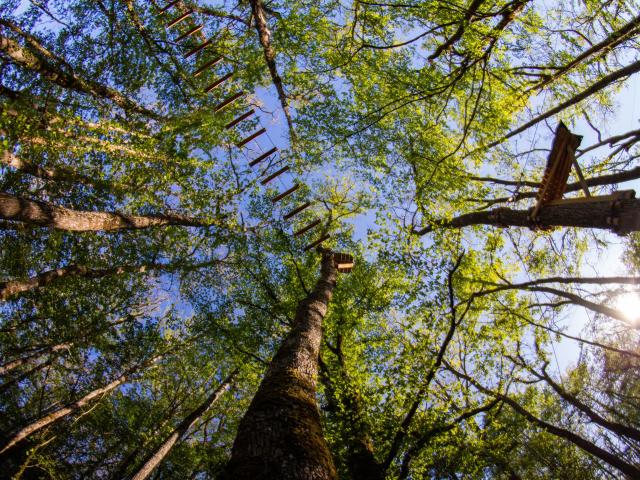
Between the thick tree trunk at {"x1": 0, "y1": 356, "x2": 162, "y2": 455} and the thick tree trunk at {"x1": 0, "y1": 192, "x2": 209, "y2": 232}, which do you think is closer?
the thick tree trunk at {"x1": 0, "y1": 192, "x2": 209, "y2": 232}

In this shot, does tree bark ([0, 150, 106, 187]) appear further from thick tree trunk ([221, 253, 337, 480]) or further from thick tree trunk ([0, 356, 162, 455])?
thick tree trunk ([221, 253, 337, 480])

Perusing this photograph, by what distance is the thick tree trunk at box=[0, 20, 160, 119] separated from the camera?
6.21 m

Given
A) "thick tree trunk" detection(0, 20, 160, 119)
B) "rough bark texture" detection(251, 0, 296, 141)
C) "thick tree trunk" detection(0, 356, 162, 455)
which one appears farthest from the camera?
"rough bark texture" detection(251, 0, 296, 141)

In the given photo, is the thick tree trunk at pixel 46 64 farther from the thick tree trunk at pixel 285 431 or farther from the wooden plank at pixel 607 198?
the wooden plank at pixel 607 198

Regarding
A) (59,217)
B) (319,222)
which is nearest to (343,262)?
(319,222)

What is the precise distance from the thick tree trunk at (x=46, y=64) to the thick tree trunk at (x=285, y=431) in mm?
7250

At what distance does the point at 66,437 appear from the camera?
11.7 metres

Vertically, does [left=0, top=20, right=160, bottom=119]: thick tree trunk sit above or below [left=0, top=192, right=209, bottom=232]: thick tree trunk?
above

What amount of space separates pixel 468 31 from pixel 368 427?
6621 mm

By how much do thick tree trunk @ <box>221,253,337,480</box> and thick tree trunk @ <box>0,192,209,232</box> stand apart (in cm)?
419

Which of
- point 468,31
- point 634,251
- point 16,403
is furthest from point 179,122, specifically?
point 16,403

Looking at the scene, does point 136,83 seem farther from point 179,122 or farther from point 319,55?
point 319,55

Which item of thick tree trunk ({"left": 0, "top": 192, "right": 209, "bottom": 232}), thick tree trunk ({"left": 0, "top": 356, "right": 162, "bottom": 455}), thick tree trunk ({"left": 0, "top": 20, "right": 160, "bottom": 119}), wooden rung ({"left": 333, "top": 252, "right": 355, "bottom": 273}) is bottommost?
thick tree trunk ({"left": 0, "top": 356, "right": 162, "bottom": 455})

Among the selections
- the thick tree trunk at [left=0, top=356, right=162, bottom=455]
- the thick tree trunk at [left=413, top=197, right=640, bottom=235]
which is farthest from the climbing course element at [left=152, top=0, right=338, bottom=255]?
the thick tree trunk at [left=0, top=356, right=162, bottom=455]
